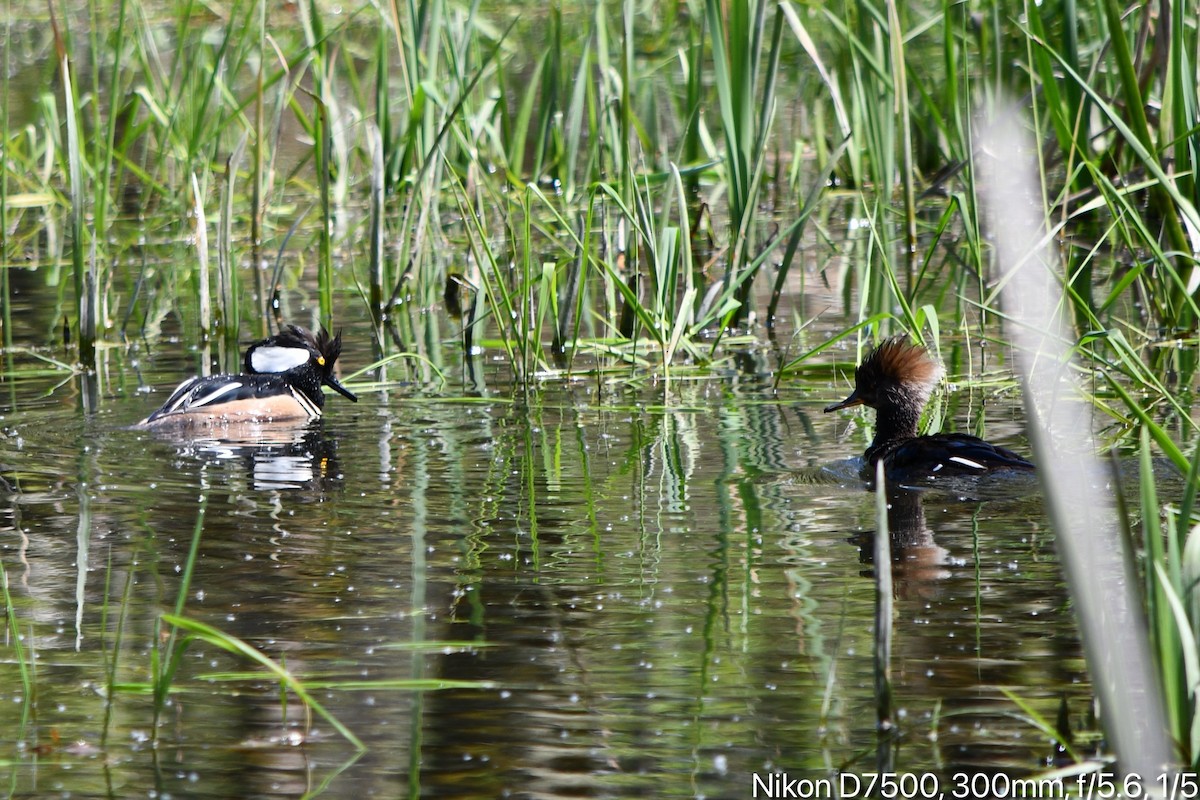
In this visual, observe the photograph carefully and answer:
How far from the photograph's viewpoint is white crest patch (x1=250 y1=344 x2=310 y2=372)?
758 centimetres

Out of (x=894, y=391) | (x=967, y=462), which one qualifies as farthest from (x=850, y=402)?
(x=967, y=462)

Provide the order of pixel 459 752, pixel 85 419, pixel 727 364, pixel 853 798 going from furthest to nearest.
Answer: pixel 727 364, pixel 85 419, pixel 459 752, pixel 853 798

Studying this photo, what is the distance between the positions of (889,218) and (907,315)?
4238 millimetres

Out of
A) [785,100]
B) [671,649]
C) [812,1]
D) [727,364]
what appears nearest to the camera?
[671,649]

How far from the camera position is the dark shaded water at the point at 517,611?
3.38 metres

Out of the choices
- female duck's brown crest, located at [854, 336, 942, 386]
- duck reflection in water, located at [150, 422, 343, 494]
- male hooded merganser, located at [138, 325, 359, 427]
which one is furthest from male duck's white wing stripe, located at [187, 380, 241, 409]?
female duck's brown crest, located at [854, 336, 942, 386]

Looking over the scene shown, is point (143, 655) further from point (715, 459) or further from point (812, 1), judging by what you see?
point (812, 1)

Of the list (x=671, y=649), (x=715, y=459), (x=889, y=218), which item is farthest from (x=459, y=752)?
(x=889, y=218)

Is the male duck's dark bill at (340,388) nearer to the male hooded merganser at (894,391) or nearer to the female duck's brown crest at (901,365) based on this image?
the male hooded merganser at (894,391)

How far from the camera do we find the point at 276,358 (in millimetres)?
7633

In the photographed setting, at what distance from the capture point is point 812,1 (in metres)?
8.91

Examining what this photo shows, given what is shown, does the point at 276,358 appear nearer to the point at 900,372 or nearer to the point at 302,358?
the point at 302,358

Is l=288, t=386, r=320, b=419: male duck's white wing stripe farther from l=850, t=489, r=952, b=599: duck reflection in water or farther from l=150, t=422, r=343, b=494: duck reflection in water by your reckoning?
l=850, t=489, r=952, b=599: duck reflection in water

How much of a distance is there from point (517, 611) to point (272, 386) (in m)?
3.46
